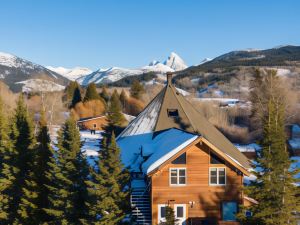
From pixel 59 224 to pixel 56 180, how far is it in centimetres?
256

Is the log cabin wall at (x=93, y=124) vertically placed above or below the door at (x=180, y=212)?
above

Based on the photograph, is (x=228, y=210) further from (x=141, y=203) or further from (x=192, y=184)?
(x=141, y=203)

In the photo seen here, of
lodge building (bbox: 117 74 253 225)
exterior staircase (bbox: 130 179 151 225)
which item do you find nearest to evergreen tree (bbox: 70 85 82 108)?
exterior staircase (bbox: 130 179 151 225)

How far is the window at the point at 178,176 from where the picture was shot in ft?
77.3

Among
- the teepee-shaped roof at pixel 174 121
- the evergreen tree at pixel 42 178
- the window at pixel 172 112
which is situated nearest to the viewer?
the evergreen tree at pixel 42 178

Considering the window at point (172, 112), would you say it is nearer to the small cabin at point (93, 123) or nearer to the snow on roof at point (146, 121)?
the snow on roof at point (146, 121)

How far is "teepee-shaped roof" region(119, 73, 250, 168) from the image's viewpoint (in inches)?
1254

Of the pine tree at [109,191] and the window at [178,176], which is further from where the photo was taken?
the window at [178,176]

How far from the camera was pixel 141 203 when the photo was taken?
24.7m

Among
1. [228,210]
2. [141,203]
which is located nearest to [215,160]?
[228,210]

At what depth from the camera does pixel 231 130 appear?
70.7m

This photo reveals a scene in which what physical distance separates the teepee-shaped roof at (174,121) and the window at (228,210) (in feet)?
25.3

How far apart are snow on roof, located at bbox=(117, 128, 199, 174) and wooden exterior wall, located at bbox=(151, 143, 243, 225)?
2.24 ft

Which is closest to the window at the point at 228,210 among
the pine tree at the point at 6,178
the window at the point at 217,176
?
the window at the point at 217,176
